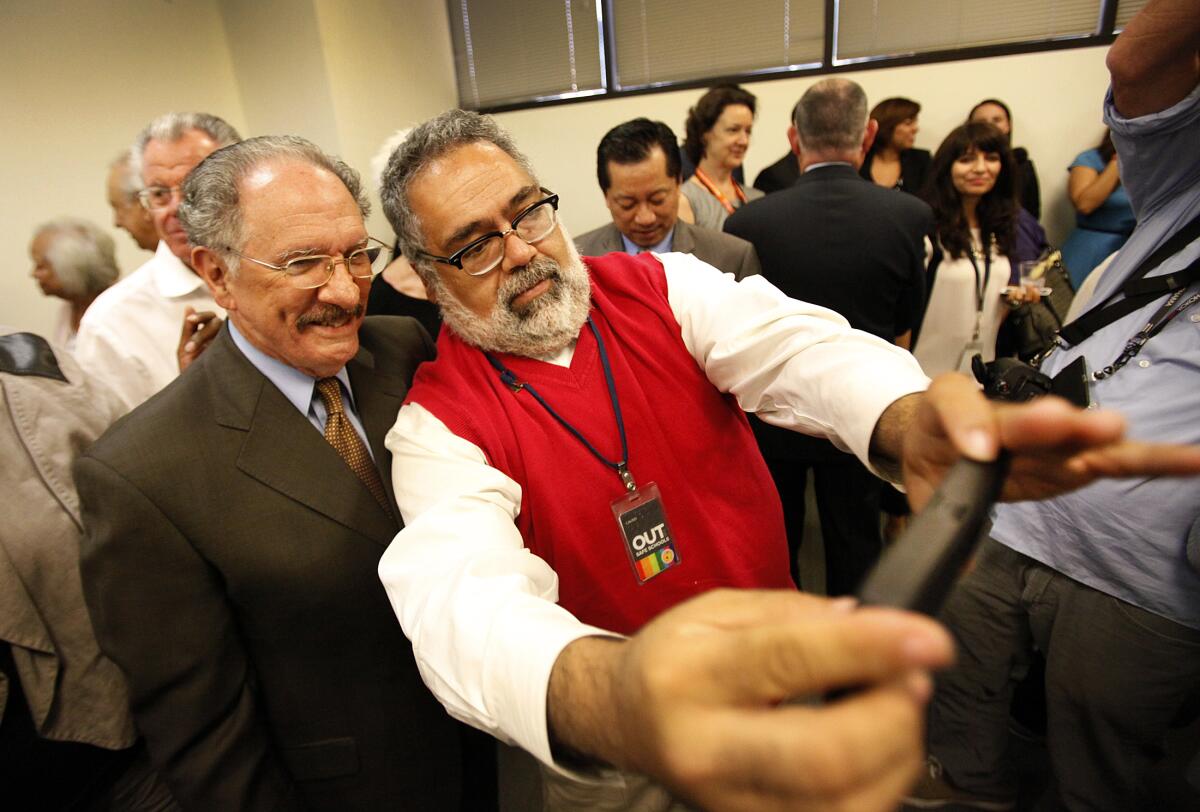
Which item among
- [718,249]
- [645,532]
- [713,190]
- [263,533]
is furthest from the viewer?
[713,190]

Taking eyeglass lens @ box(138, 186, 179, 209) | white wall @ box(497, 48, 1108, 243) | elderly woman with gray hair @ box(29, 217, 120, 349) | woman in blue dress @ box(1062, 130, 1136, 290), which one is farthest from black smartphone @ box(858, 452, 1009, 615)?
white wall @ box(497, 48, 1108, 243)

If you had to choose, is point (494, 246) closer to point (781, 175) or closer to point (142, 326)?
point (142, 326)

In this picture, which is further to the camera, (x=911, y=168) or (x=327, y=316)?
(x=911, y=168)

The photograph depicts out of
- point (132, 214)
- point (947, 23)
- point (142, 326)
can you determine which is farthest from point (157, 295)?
point (947, 23)

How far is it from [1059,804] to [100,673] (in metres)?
2.31

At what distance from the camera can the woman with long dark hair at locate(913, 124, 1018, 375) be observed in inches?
97.3

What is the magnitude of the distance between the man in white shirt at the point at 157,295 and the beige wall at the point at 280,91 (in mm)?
2181

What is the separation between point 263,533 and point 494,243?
0.66 m

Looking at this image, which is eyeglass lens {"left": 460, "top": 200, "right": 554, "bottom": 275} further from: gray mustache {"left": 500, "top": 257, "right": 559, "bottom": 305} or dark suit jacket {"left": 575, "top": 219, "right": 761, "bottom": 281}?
dark suit jacket {"left": 575, "top": 219, "right": 761, "bottom": 281}

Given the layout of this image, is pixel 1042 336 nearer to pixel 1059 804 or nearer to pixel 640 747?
pixel 1059 804

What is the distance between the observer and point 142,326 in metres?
1.67

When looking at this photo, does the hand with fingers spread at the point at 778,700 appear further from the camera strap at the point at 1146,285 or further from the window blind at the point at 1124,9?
the window blind at the point at 1124,9


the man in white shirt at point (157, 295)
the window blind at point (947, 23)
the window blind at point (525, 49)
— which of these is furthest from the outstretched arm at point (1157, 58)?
the window blind at point (525, 49)

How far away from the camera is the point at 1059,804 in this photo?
64.5 inches
